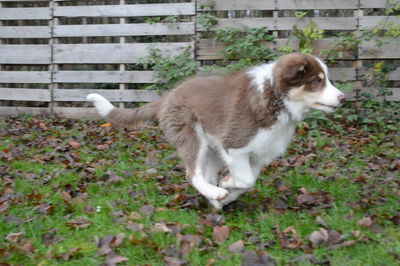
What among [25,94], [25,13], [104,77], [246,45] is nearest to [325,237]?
[246,45]

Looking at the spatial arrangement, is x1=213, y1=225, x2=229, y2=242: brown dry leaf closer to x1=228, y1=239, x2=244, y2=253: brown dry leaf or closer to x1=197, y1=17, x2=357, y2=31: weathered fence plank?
x1=228, y1=239, x2=244, y2=253: brown dry leaf

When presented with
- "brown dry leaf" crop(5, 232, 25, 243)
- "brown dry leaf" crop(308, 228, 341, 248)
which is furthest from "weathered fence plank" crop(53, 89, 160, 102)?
"brown dry leaf" crop(308, 228, 341, 248)

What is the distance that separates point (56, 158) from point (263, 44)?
4237mm

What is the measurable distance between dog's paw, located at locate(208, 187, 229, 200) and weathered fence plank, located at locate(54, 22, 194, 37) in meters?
5.33

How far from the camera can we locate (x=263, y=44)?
8.72m

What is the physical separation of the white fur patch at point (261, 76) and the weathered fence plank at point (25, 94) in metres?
6.54

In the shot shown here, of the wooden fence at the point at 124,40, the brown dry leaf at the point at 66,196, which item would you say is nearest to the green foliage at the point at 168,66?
the wooden fence at the point at 124,40

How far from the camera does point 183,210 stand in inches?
170

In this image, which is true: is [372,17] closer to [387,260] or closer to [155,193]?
[155,193]

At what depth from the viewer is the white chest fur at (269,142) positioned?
13.5 ft

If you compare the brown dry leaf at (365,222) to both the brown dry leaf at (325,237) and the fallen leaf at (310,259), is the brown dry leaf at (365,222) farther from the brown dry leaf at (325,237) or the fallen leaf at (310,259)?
the fallen leaf at (310,259)

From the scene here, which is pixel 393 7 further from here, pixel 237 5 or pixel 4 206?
pixel 4 206

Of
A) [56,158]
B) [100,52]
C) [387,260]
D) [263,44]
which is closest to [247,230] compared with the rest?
[387,260]

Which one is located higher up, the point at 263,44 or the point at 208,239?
the point at 263,44
